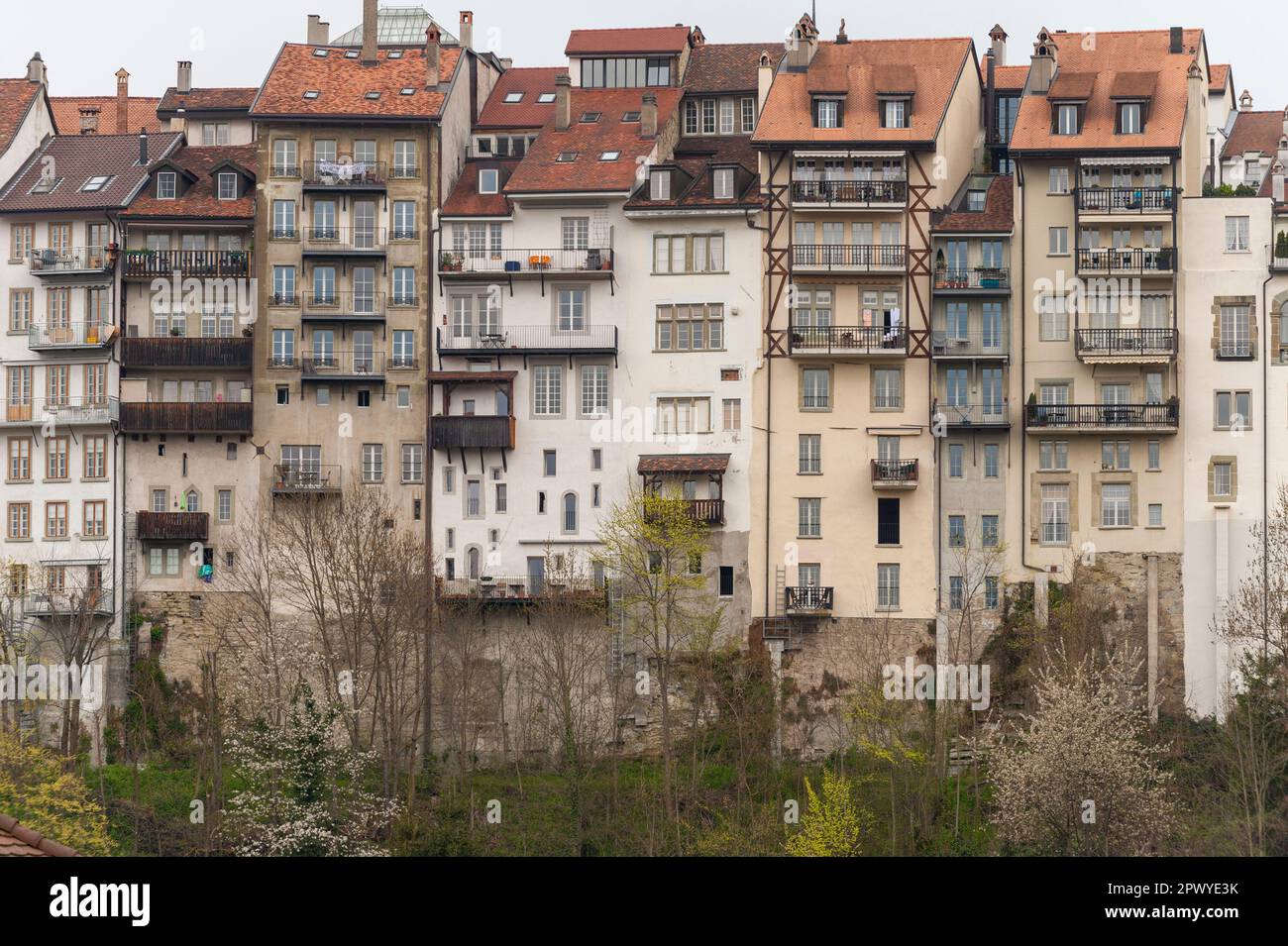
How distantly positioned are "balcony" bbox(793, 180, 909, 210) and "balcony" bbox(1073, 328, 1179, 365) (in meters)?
8.14

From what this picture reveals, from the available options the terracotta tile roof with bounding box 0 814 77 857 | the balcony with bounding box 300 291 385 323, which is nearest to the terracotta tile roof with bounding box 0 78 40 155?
the balcony with bounding box 300 291 385 323

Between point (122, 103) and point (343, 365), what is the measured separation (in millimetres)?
20259

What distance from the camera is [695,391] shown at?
3329 inches

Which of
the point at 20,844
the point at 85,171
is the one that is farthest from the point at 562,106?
the point at 20,844

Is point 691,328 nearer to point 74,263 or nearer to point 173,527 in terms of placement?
point 173,527

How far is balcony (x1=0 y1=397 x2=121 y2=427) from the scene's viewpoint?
86188 millimetres

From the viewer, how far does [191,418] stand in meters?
85.9

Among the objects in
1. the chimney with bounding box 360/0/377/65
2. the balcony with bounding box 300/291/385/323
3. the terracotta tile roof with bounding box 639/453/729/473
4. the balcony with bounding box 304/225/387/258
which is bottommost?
the terracotta tile roof with bounding box 639/453/729/473

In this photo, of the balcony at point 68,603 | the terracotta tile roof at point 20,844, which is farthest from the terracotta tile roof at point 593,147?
the terracotta tile roof at point 20,844

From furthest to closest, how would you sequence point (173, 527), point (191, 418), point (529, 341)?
point (191, 418), point (529, 341), point (173, 527)

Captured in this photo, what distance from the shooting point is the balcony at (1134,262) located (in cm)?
8181

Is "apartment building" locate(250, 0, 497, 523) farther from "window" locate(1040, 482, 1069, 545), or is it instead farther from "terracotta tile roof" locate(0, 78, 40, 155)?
"window" locate(1040, 482, 1069, 545)

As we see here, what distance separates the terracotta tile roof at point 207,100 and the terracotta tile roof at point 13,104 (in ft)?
17.6

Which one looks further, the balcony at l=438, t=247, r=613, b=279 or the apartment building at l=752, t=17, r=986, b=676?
the balcony at l=438, t=247, r=613, b=279
